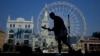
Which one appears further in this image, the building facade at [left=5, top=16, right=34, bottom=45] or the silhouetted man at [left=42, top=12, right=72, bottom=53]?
the building facade at [left=5, top=16, right=34, bottom=45]

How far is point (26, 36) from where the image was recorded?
287 feet

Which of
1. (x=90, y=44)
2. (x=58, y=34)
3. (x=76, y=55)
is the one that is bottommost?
(x=90, y=44)

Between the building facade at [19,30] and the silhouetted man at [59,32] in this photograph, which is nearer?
the silhouetted man at [59,32]

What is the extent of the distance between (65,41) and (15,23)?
84003 millimetres

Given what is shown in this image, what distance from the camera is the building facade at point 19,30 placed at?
87.0 metres

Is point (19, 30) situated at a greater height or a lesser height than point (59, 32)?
lesser

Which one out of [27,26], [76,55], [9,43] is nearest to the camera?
[76,55]

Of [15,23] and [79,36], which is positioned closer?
[79,36]

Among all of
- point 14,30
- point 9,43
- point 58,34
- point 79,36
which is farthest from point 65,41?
point 14,30

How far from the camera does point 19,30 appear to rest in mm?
88125

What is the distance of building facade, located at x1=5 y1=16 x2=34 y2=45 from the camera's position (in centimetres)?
8700

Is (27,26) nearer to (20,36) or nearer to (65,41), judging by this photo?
(20,36)

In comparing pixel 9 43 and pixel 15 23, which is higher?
pixel 15 23

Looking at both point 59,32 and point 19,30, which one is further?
point 19,30
